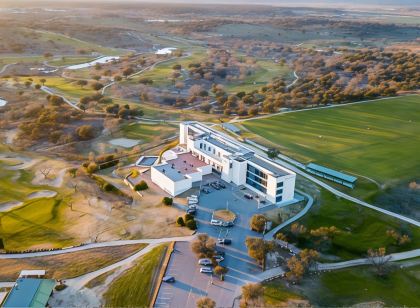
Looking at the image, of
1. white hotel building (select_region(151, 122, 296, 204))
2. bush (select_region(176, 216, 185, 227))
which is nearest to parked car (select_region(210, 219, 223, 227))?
bush (select_region(176, 216, 185, 227))

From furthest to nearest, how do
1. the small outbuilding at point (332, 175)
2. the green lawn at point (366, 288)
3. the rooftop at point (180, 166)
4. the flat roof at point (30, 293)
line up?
the small outbuilding at point (332, 175)
the rooftop at point (180, 166)
the green lawn at point (366, 288)
the flat roof at point (30, 293)

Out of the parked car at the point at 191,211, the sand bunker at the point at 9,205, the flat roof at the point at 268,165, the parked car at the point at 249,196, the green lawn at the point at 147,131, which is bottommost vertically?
the sand bunker at the point at 9,205

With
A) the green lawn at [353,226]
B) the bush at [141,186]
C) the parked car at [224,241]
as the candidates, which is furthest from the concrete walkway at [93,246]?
the green lawn at [353,226]

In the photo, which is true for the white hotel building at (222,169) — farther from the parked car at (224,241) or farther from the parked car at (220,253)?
the parked car at (220,253)

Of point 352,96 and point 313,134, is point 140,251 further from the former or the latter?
point 352,96

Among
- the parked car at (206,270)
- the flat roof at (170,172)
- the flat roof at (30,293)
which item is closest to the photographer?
the flat roof at (30,293)

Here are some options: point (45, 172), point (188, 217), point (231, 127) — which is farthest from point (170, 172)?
point (231, 127)

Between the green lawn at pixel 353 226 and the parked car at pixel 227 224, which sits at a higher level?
the parked car at pixel 227 224
